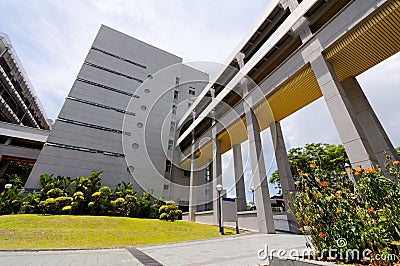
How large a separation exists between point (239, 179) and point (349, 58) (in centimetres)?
1101

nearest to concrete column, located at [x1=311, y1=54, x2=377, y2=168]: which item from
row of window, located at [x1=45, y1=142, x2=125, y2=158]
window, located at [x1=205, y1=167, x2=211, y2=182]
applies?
window, located at [x1=205, y1=167, x2=211, y2=182]

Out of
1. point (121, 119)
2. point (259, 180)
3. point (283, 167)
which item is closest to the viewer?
point (259, 180)

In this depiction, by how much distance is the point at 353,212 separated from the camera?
2822 mm

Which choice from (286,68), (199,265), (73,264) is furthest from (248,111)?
(73,264)

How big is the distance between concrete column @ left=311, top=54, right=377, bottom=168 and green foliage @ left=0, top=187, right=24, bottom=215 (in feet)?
68.8

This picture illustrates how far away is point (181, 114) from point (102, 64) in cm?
1206

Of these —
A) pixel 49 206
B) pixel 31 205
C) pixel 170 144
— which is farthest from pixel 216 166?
pixel 31 205

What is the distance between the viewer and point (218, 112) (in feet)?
53.8

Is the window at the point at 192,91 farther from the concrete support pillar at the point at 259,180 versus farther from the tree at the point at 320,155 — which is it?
the concrete support pillar at the point at 259,180

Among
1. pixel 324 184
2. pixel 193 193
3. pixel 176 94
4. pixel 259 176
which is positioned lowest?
pixel 324 184

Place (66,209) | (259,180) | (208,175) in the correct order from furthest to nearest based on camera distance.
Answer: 1. (208,175)
2. (66,209)
3. (259,180)

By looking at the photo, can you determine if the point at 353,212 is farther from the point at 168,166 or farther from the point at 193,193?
the point at 168,166

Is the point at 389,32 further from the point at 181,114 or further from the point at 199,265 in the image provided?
the point at 181,114

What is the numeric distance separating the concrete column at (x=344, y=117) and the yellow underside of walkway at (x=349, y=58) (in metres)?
0.73
